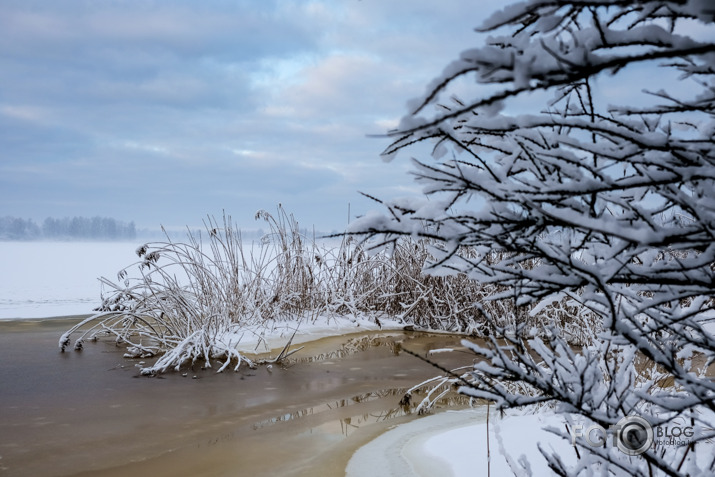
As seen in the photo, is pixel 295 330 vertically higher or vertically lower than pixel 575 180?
lower

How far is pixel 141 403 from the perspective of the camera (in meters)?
3.56

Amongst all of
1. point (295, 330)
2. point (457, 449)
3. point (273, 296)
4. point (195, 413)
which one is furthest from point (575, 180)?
point (273, 296)

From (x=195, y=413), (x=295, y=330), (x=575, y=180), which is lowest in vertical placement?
(x=195, y=413)

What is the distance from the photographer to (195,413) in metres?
3.36

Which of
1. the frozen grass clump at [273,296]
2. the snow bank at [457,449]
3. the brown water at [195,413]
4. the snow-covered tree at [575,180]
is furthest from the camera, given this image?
the frozen grass clump at [273,296]

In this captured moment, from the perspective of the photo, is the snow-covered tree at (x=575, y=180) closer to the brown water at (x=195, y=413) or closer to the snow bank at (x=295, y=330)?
the brown water at (x=195, y=413)

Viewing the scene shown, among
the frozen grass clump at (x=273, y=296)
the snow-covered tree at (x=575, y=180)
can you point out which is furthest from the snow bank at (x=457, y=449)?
the frozen grass clump at (x=273, y=296)

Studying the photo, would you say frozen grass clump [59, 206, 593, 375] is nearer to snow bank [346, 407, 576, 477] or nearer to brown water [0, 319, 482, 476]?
brown water [0, 319, 482, 476]

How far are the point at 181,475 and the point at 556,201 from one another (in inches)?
81.0

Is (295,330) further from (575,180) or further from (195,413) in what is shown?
(575,180)

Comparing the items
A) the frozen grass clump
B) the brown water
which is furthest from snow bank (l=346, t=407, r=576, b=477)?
the frozen grass clump

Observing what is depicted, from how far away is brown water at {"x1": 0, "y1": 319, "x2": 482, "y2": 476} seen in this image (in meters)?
2.55

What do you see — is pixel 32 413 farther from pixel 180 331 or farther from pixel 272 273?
pixel 272 273

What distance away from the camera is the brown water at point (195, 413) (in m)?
2.55
